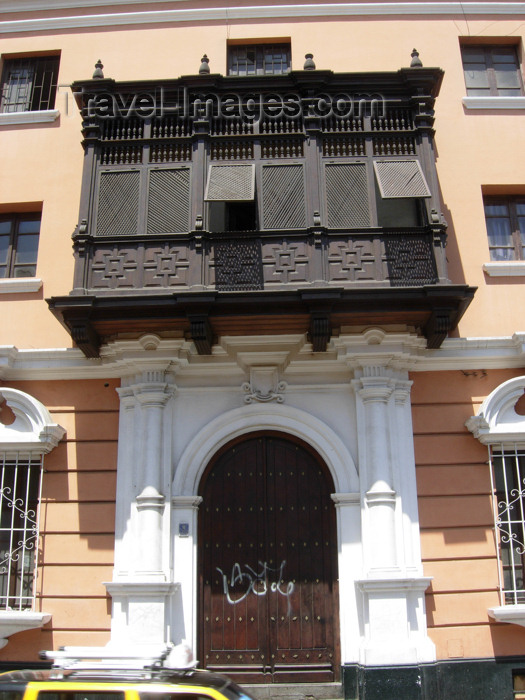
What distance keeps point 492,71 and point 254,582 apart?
9.69 m

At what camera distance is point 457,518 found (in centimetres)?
940

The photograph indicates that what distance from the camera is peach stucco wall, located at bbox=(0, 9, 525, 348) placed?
34.8 feet

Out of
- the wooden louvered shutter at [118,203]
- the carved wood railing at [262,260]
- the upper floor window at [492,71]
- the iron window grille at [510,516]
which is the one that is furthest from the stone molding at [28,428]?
the upper floor window at [492,71]

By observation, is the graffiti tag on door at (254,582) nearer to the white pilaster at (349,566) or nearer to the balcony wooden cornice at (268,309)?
the white pilaster at (349,566)

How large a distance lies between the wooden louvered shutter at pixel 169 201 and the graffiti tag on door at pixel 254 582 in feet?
16.3

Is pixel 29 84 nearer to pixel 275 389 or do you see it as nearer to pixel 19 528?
pixel 275 389

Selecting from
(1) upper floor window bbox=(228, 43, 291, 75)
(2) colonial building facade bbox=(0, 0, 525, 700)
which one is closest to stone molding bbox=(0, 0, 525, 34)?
(1) upper floor window bbox=(228, 43, 291, 75)

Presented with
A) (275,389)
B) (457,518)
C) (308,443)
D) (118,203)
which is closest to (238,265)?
(275,389)

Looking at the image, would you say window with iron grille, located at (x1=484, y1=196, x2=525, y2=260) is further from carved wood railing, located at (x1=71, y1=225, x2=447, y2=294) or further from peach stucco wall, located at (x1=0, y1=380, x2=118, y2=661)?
peach stucco wall, located at (x1=0, y1=380, x2=118, y2=661)

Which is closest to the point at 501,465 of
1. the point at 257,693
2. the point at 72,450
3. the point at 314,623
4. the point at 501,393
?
the point at 501,393

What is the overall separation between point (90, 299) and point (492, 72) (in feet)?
27.3

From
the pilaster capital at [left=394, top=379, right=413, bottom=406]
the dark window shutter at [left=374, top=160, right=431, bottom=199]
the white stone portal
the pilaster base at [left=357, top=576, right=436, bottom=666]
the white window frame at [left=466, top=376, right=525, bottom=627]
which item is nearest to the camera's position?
the pilaster base at [left=357, top=576, right=436, bottom=666]

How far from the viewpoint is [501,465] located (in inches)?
383

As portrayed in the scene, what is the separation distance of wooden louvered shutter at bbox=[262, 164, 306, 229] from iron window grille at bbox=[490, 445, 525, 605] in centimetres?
443
